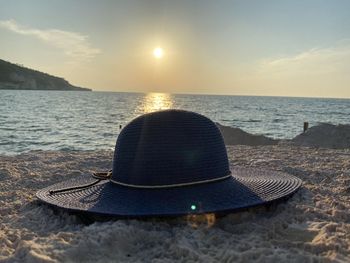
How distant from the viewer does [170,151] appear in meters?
5.11

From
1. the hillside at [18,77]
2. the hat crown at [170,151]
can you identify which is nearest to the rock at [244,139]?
the hat crown at [170,151]

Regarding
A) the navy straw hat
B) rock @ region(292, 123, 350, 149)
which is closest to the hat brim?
the navy straw hat

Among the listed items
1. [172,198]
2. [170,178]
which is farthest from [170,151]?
[172,198]

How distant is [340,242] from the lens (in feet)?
13.2

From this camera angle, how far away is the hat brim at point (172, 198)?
470cm

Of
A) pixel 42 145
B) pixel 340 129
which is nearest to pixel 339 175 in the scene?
pixel 340 129

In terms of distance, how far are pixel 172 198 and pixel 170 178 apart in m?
0.28

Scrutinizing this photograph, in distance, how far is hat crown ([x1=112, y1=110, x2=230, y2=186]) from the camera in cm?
509

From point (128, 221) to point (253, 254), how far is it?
5.11 ft

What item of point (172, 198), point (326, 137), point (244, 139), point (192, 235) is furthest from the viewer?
point (244, 139)

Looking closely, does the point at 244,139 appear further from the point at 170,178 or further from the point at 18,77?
the point at 18,77

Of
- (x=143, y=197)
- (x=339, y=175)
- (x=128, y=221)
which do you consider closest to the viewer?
(x=128, y=221)

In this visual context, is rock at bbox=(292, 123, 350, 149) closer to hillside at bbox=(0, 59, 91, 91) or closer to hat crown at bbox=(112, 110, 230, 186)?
hat crown at bbox=(112, 110, 230, 186)

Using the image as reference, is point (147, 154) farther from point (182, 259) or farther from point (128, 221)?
point (182, 259)
